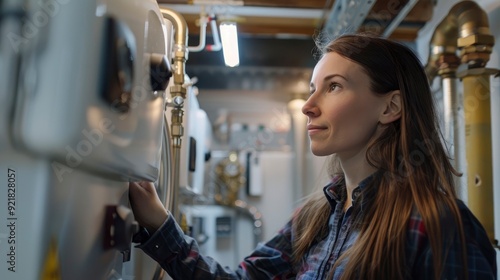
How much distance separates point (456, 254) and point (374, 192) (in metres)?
0.21

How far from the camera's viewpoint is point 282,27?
7.72ft

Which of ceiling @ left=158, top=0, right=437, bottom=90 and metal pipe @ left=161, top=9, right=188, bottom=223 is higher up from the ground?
ceiling @ left=158, top=0, right=437, bottom=90

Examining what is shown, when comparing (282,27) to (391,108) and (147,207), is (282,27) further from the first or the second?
(147,207)

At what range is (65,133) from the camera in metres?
0.55

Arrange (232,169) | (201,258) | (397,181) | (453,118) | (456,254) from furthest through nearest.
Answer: (232,169)
(453,118)
(201,258)
(397,181)
(456,254)

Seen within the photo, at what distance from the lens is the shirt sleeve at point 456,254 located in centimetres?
81

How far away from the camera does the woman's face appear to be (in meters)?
0.98

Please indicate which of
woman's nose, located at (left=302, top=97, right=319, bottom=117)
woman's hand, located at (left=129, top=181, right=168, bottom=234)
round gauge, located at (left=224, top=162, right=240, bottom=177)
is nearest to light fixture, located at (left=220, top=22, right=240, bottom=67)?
woman's nose, located at (left=302, top=97, right=319, bottom=117)

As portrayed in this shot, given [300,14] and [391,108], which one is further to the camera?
[300,14]

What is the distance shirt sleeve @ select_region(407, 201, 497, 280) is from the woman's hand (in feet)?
1.70

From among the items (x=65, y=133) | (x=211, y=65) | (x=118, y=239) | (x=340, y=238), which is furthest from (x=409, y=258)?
(x=211, y=65)

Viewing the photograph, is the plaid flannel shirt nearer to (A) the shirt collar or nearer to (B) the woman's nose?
(A) the shirt collar

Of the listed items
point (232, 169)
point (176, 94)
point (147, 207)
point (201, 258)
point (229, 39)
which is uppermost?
point (229, 39)

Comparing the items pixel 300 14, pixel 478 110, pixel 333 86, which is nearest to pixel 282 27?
pixel 300 14
